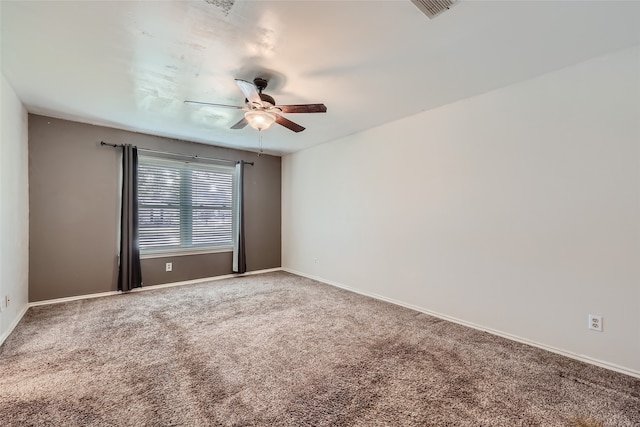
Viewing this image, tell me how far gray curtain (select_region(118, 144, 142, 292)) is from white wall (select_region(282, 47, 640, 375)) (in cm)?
319

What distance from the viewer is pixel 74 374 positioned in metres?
2.03

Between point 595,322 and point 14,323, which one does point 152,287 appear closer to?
point 14,323

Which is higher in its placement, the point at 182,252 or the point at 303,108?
the point at 303,108

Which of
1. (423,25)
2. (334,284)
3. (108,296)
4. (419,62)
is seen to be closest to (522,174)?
(419,62)

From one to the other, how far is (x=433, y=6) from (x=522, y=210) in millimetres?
1887

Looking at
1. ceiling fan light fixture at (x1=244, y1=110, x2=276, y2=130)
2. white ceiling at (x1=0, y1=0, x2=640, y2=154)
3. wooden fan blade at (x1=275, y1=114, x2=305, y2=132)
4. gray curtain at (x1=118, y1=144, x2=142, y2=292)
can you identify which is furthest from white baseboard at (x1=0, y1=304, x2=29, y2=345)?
wooden fan blade at (x1=275, y1=114, x2=305, y2=132)

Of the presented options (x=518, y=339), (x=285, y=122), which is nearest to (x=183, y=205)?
(x=285, y=122)

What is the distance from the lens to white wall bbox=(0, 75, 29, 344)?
2.59 m

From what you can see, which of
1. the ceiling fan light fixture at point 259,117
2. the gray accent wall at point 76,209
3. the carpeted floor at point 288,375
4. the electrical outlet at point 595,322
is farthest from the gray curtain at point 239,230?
the electrical outlet at point 595,322

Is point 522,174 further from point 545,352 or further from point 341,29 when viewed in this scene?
point 341,29

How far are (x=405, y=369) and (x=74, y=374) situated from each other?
7.67 ft

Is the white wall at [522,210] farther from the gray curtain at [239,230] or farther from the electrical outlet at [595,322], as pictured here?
the gray curtain at [239,230]

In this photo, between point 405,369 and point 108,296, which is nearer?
point 405,369

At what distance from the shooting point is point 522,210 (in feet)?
8.57
